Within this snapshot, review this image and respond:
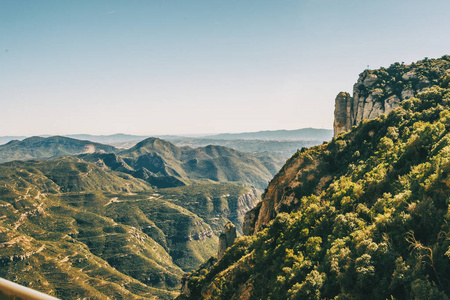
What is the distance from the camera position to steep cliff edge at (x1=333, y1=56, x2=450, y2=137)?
82.7m

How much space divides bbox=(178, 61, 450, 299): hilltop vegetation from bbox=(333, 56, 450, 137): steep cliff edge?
264 inches

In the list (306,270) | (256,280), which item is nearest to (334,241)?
(306,270)

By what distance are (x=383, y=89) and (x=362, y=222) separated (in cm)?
6996

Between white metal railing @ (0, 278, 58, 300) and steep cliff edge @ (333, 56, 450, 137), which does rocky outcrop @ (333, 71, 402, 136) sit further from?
white metal railing @ (0, 278, 58, 300)

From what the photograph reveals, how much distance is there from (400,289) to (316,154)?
157 ft

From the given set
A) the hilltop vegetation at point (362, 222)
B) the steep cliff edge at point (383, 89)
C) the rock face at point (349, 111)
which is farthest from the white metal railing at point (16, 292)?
the steep cliff edge at point (383, 89)

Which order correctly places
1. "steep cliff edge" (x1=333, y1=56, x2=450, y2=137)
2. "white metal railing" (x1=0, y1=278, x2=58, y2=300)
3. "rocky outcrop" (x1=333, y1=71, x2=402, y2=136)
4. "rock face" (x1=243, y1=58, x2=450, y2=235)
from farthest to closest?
"rocky outcrop" (x1=333, y1=71, x2=402, y2=136) < "steep cliff edge" (x1=333, y1=56, x2=450, y2=137) < "rock face" (x1=243, y1=58, x2=450, y2=235) < "white metal railing" (x1=0, y1=278, x2=58, y2=300)

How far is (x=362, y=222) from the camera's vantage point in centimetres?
3562

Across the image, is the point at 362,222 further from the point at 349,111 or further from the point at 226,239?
the point at 349,111

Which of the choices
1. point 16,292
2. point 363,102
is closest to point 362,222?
point 16,292

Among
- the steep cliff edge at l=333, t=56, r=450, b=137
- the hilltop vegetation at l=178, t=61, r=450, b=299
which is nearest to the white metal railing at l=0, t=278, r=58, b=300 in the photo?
the hilltop vegetation at l=178, t=61, r=450, b=299

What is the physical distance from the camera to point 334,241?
3541cm

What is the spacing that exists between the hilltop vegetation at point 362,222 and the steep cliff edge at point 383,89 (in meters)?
6.70

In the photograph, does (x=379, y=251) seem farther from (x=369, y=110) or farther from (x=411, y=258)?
(x=369, y=110)
